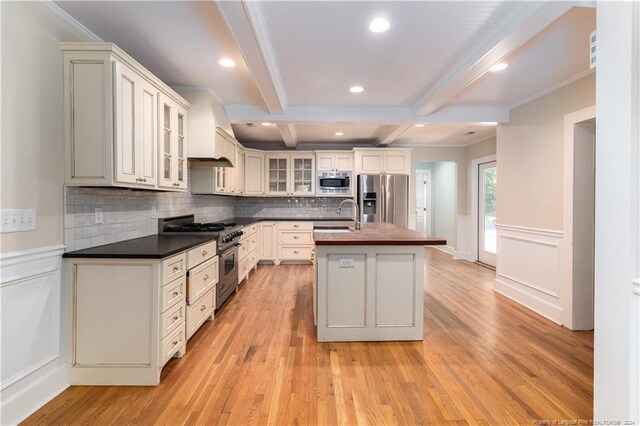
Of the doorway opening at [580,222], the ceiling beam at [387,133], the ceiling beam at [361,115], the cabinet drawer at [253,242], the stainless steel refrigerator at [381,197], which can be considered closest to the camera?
the doorway opening at [580,222]

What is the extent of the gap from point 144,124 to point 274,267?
3727 mm

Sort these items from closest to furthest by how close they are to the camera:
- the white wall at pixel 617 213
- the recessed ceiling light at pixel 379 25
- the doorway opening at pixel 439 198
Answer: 1. the white wall at pixel 617 213
2. the recessed ceiling light at pixel 379 25
3. the doorway opening at pixel 439 198

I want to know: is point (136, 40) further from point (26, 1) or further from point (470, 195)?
point (470, 195)

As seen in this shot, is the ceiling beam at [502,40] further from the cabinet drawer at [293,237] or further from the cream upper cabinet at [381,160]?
the cabinet drawer at [293,237]

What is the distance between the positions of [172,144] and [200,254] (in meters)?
1.10

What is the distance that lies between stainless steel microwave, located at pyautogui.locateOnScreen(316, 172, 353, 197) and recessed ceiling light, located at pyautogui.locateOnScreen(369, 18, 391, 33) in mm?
3811

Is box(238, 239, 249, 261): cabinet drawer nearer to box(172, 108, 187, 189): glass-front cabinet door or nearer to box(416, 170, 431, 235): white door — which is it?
box(172, 108, 187, 189): glass-front cabinet door

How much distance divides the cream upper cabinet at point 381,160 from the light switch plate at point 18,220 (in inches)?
185

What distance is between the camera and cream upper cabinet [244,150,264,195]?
18.9 feet

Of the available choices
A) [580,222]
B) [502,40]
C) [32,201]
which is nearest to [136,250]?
[32,201]

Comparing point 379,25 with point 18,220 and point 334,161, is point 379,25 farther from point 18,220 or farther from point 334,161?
point 334,161

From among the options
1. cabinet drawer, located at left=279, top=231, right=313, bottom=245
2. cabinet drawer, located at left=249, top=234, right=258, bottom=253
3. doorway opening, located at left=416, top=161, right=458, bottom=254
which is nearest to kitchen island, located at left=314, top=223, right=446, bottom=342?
cabinet drawer, located at left=249, top=234, right=258, bottom=253

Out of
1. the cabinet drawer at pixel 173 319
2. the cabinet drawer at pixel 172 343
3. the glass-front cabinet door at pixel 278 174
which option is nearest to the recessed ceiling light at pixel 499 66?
the cabinet drawer at pixel 173 319

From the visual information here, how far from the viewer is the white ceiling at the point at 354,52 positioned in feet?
6.37
